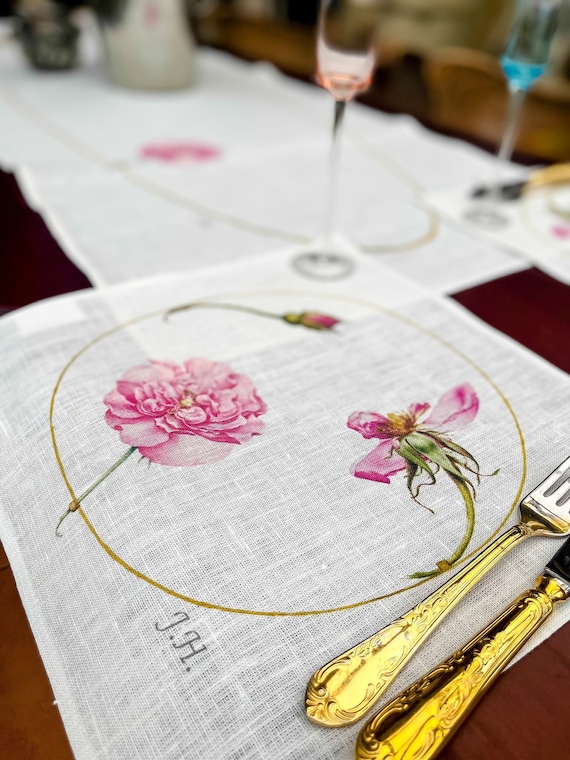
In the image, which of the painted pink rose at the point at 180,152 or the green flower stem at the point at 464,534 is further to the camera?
the painted pink rose at the point at 180,152

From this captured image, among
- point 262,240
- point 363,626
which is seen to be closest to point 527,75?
point 262,240

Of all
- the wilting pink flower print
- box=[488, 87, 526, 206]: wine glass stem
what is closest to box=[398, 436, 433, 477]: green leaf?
the wilting pink flower print

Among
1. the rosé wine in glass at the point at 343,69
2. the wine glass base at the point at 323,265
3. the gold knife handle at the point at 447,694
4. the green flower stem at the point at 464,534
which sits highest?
the rosé wine in glass at the point at 343,69

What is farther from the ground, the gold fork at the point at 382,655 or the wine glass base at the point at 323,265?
the wine glass base at the point at 323,265

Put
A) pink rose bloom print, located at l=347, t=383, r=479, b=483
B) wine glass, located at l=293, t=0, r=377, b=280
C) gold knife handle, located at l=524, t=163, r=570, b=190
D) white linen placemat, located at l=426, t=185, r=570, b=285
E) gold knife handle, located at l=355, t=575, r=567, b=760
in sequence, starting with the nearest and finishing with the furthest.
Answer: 1. gold knife handle, located at l=355, t=575, r=567, b=760
2. pink rose bloom print, located at l=347, t=383, r=479, b=483
3. wine glass, located at l=293, t=0, r=377, b=280
4. white linen placemat, located at l=426, t=185, r=570, b=285
5. gold knife handle, located at l=524, t=163, r=570, b=190

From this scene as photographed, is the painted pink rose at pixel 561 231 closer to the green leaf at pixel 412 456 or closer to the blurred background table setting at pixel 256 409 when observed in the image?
the blurred background table setting at pixel 256 409

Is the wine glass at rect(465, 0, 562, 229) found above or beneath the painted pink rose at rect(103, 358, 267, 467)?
above

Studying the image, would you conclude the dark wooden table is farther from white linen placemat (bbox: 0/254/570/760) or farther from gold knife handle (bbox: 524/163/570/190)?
gold knife handle (bbox: 524/163/570/190)

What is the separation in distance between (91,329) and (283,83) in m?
0.76

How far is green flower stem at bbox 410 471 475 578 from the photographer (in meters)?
0.26

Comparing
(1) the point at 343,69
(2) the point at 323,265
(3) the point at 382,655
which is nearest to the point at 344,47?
(1) the point at 343,69

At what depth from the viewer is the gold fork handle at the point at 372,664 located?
214 millimetres

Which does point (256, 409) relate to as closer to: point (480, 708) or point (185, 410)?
point (185, 410)

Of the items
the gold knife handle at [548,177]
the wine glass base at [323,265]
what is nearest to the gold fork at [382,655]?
the wine glass base at [323,265]
